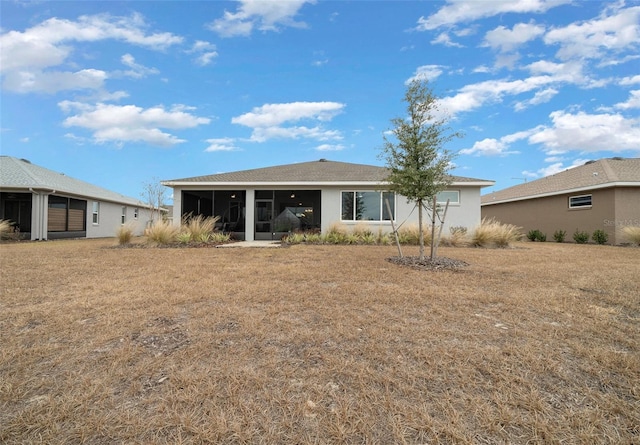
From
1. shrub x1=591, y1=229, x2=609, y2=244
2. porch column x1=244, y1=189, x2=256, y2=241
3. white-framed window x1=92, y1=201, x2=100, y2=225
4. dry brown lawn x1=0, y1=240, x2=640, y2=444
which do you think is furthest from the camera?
white-framed window x1=92, y1=201, x2=100, y2=225

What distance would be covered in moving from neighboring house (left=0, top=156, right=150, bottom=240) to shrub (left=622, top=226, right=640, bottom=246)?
20.5 meters

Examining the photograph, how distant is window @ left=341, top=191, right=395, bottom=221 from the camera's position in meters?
14.4

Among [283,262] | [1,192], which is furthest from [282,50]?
[1,192]

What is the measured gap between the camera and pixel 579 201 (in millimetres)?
16312

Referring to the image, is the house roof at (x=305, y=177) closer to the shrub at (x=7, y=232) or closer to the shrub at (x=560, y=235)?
the shrub at (x=560, y=235)

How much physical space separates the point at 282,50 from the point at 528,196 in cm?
1711

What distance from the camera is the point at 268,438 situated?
Answer: 1648mm

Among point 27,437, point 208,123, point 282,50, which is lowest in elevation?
point 27,437

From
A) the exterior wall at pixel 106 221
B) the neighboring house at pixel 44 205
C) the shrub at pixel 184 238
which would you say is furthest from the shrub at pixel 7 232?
the shrub at pixel 184 238

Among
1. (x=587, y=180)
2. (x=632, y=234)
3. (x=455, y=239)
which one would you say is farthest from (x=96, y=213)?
(x=587, y=180)

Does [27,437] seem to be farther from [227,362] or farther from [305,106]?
[305,106]

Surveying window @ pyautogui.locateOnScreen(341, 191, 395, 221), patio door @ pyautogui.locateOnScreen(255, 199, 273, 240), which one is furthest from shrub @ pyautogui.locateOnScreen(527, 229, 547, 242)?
patio door @ pyautogui.locateOnScreen(255, 199, 273, 240)

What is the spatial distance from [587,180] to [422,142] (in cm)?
1455

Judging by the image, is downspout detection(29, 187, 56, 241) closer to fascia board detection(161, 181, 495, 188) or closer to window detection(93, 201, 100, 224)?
window detection(93, 201, 100, 224)
